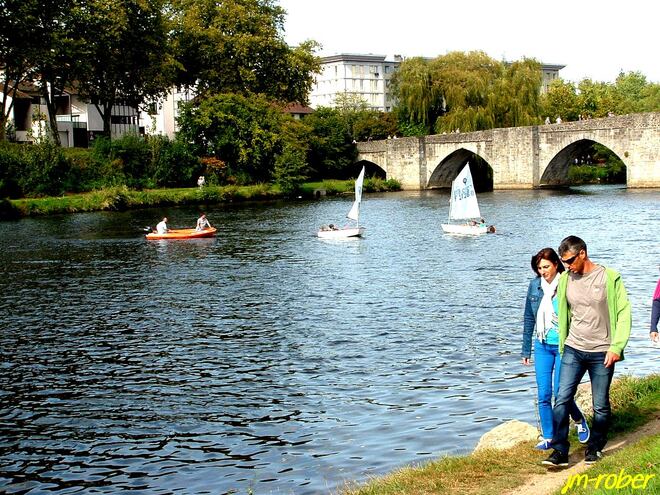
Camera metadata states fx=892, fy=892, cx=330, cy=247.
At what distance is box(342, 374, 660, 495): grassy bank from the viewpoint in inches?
368

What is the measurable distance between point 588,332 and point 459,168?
86165mm

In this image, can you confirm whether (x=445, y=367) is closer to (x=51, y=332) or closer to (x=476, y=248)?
(x=51, y=332)

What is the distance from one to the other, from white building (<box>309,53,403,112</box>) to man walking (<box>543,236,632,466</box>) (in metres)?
158

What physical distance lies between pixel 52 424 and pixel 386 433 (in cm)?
590

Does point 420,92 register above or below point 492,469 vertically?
above

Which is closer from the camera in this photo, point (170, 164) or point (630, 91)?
point (170, 164)

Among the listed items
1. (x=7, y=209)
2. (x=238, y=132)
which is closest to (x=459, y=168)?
(x=238, y=132)

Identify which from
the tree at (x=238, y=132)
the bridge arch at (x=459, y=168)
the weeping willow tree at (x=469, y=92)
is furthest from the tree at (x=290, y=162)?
the weeping willow tree at (x=469, y=92)

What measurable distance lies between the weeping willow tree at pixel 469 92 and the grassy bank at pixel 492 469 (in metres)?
77.9

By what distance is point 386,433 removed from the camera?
46.7 ft

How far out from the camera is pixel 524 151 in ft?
265

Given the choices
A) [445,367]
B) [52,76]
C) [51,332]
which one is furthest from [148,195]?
[445,367]

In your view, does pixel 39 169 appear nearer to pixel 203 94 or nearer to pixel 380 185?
pixel 203 94

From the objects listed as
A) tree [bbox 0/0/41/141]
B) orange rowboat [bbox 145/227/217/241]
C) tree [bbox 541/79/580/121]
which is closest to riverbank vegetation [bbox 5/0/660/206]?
tree [bbox 0/0/41/141]
